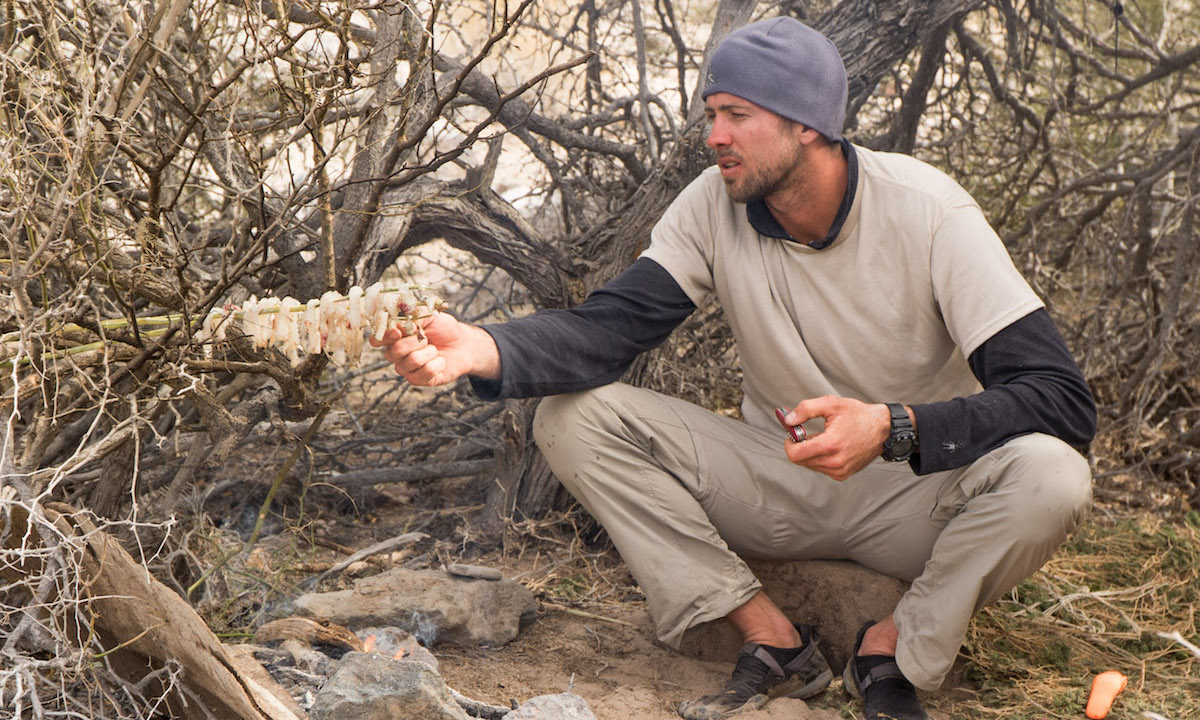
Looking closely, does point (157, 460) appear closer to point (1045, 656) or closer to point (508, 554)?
point (508, 554)

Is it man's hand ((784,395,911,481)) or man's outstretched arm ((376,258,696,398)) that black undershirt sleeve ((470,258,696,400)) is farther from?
man's hand ((784,395,911,481))

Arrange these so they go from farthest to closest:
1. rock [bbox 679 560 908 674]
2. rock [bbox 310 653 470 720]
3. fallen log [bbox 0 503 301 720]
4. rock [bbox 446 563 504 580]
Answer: rock [bbox 446 563 504 580] → rock [bbox 679 560 908 674] → rock [bbox 310 653 470 720] → fallen log [bbox 0 503 301 720]

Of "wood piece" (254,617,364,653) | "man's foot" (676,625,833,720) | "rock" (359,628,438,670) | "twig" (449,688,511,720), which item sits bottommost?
"man's foot" (676,625,833,720)

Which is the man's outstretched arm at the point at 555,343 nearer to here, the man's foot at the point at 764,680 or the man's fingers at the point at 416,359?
the man's fingers at the point at 416,359

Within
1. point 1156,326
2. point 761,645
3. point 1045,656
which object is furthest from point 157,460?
point 1156,326

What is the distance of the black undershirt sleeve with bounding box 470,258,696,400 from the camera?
272cm

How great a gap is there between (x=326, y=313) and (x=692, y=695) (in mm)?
1323

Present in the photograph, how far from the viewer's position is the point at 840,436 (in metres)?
2.41

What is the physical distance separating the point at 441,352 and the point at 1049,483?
136 centimetres

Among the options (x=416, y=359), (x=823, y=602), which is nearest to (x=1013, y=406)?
(x=823, y=602)

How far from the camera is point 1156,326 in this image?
182 inches

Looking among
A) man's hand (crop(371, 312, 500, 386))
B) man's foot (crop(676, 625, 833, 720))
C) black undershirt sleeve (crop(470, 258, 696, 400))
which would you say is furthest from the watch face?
man's hand (crop(371, 312, 500, 386))

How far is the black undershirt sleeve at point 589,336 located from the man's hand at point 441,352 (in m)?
0.04

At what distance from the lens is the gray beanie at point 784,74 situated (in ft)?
9.13
